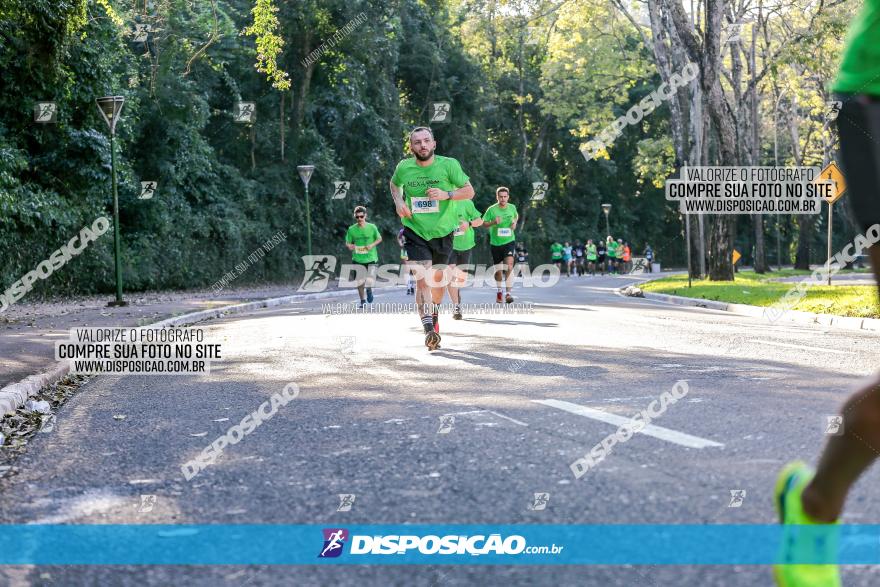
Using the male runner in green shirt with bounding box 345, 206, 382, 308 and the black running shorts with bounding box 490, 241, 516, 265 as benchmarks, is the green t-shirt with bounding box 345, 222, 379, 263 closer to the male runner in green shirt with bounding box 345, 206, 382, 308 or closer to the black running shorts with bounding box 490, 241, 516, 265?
the male runner in green shirt with bounding box 345, 206, 382, 308

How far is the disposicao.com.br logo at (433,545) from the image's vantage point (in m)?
3.40

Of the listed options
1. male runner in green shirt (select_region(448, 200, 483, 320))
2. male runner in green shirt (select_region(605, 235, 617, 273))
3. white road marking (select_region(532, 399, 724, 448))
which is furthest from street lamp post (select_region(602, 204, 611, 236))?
white road marking (select_region(532, 399, 724, 448))

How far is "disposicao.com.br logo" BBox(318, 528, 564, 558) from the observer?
3.40 meters

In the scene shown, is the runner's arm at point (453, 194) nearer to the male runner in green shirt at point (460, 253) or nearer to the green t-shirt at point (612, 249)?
the male runner in green shirt at point (460, 253)

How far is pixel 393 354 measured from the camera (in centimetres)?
996

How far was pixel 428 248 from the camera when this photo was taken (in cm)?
1064

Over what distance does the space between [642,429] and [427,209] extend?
5.47 m

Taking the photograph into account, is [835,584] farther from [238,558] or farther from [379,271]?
[379,271]

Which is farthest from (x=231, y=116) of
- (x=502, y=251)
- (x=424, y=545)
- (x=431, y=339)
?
(x=424, y=545)

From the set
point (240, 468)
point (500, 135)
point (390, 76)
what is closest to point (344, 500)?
point (240, 468)

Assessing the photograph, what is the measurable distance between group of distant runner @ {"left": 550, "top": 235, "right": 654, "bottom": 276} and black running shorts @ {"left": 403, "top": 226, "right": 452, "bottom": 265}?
40.8 meters

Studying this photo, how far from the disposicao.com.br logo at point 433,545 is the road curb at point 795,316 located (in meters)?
10.5

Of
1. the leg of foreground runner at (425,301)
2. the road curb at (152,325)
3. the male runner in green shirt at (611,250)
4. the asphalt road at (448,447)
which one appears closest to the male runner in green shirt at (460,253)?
the leg of foreground runner at (425,301)

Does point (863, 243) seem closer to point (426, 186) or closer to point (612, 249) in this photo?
point (426, 186)
